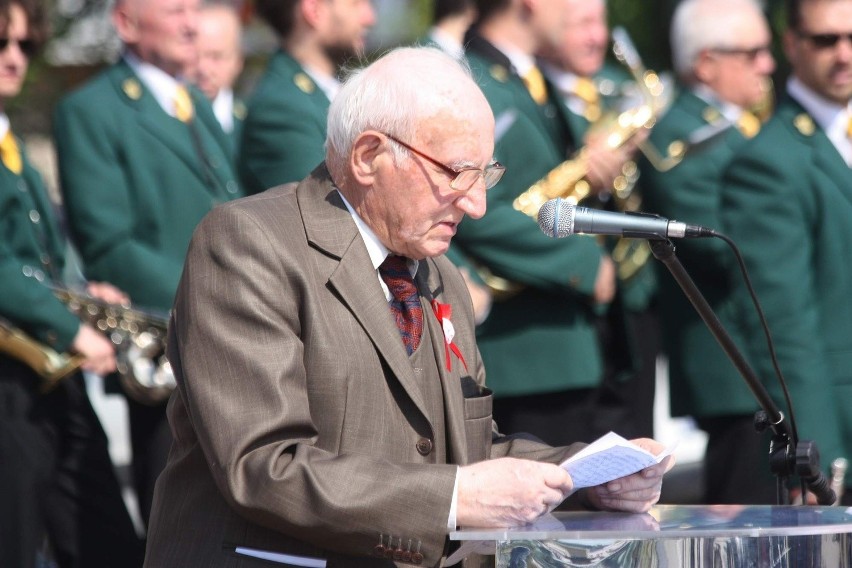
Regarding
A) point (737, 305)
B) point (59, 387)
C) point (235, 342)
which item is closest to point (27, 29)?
point (59, 387)

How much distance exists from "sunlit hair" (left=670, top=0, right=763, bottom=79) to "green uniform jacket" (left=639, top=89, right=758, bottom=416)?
1.74ft

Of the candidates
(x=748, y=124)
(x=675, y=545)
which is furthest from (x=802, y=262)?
(x=675, y=545)

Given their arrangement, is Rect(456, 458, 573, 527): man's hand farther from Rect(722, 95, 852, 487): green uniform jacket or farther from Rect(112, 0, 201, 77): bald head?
Rect(112, 0, 201, 77): bald head

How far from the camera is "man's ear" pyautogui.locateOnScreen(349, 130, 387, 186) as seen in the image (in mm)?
2910

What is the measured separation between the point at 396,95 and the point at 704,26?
3.87 meters

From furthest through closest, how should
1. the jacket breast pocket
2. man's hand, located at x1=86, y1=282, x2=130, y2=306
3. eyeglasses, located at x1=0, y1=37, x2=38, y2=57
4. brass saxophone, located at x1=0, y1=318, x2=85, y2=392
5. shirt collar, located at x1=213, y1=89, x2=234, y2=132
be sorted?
1. shirt collar, located at x1=213, y1=89, x2=234, y2=132
2. man's hand, located at x1=86, y1=282, x2=130, y2=306
3. eyeglasses, located at x1=0, y1=37, x2=38, y2=57
4. brass saxophone, located at x1=0, y1=318, x2=85, y2=392
5. the jacket breast pocket

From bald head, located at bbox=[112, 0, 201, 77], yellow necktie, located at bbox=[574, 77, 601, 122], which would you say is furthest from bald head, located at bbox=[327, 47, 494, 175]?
yellow necktie, located at bbox=[574, 77, 601, 122]

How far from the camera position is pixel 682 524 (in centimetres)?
267

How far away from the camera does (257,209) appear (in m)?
2.88

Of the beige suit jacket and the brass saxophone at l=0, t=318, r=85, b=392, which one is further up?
the beige suit jacket

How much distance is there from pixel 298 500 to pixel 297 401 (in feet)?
0.63

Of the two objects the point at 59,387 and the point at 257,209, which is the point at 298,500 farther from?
the point at 59,387

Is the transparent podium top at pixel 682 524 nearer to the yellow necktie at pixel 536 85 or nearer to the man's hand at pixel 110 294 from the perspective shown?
the man's hand at pixel 110 294

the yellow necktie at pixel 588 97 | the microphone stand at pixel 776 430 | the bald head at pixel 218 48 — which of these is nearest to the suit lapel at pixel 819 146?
the yellow necktie at pixel 588 97
